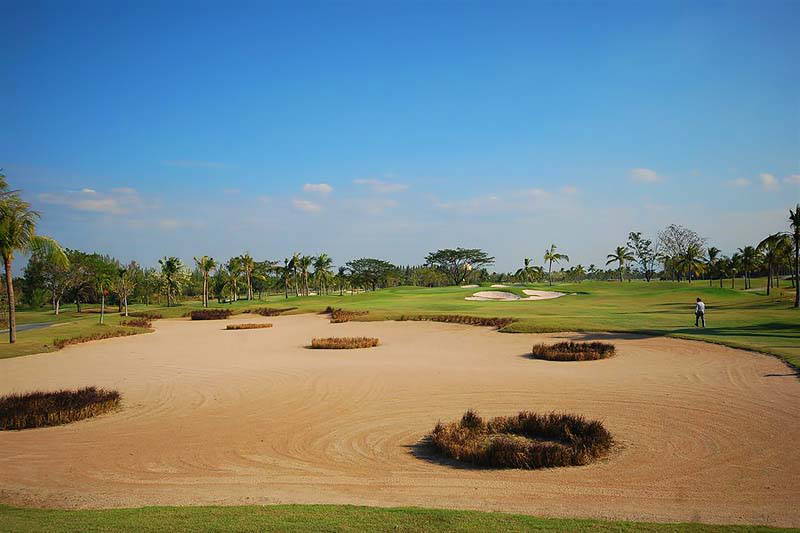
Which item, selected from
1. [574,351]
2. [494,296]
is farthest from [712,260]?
[574,351]

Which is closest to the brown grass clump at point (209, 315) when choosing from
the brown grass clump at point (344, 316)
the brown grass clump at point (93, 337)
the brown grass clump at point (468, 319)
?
the brown grass clump at point (93, 337)

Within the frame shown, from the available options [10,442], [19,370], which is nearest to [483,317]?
[19,370]

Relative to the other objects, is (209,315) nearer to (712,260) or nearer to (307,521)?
(307,521)

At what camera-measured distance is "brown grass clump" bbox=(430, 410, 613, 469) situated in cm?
1003

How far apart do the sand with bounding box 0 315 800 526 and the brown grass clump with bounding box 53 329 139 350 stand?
7.49m

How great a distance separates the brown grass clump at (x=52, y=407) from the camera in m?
14.0

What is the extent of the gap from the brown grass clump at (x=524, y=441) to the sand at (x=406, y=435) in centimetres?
35

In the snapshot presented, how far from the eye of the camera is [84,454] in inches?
455

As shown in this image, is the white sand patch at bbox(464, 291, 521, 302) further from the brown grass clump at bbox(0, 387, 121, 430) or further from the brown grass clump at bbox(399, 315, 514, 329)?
the brown grass clump at bbox(0, 387, 121, 430)

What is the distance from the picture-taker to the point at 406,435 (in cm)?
1240

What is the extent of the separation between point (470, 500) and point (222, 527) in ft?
12.4

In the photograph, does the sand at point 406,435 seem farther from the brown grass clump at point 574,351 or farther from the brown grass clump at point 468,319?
the brown grass clump at point 468,319

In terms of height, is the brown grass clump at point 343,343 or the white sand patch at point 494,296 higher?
the white sand patch at point 494,296

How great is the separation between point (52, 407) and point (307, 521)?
1157 cm
